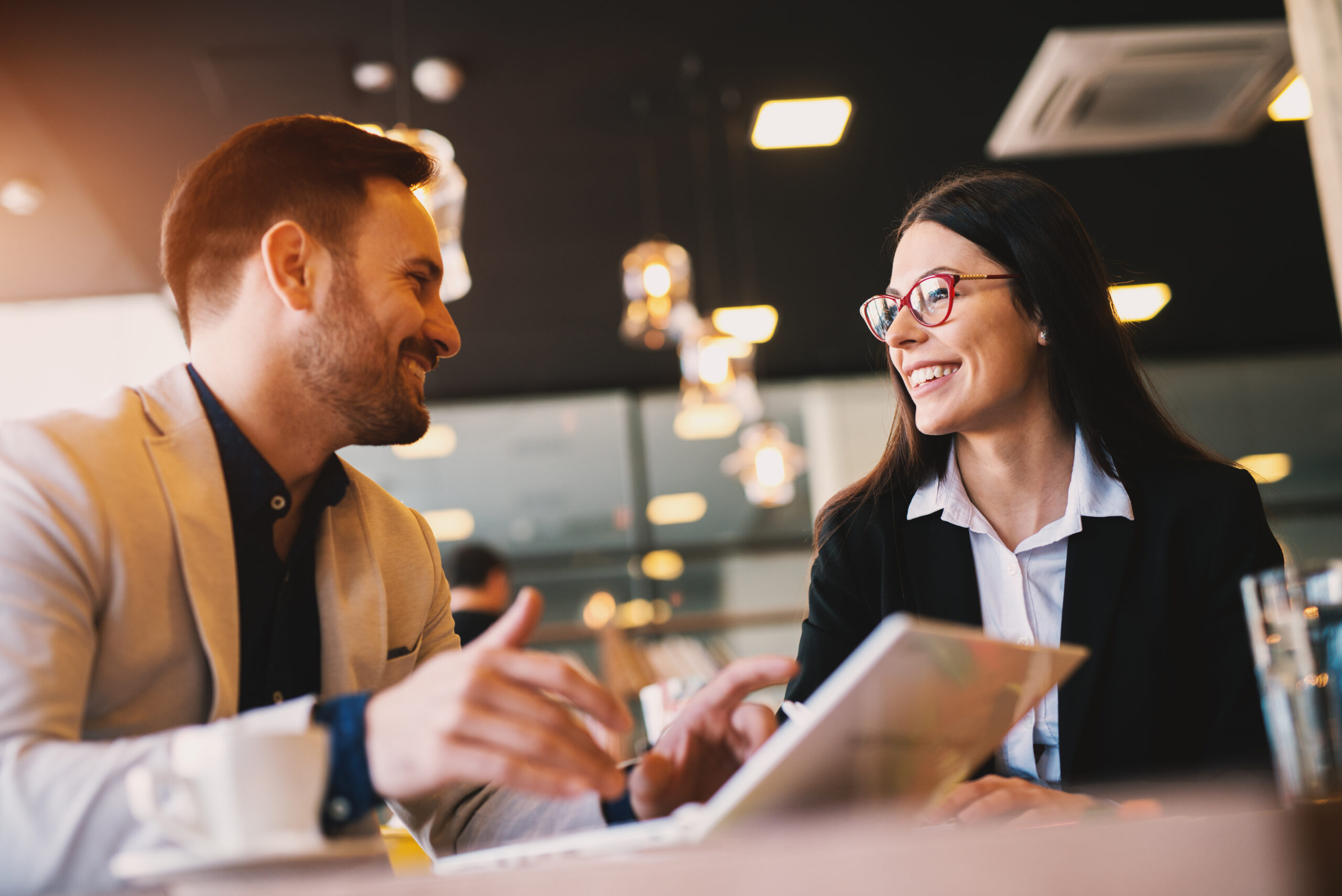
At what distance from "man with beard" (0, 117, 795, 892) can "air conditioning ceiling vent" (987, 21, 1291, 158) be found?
8.10 feet

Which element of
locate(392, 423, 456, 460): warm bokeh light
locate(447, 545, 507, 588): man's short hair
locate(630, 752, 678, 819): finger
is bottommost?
locate(630, 752, 678, 819): finger

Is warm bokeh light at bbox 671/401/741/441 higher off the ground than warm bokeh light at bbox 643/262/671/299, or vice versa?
warm bokeh light at bbox 643/262/671/299

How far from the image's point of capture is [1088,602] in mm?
1505

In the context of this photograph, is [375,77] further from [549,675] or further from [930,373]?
[549,675]

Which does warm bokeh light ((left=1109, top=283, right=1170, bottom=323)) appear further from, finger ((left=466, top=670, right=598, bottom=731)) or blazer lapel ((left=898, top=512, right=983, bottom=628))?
finger ((left=466, top=670, right=598, bottom=731))

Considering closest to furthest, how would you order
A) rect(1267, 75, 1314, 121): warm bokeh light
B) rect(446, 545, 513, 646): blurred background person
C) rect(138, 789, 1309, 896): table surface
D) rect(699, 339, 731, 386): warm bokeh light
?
rect(138, 789, 1309, 896): table surface
rect(1267, 75, 1314, 121): warm bokeh light
rect(699, 339, 731, 386): warm bokeh light
rect(446, 545, 513, 646): blurred background person

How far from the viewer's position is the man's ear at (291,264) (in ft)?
4.31

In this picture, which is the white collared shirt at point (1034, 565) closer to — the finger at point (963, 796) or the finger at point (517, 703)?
the finger at point (963, 796)

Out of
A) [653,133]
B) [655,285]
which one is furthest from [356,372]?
[653,133]

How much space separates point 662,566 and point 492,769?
6612 mm

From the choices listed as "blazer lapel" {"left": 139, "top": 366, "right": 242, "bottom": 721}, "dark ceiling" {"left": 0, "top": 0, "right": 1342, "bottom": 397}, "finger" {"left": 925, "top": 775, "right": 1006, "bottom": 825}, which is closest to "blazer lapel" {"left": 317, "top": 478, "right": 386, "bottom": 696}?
"blazer lapel" {"left": 139, "top": 366, "right": 242, "bottom": 721}

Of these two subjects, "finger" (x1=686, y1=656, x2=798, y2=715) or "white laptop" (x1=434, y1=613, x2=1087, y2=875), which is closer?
"white laptop" (x1=434, y1=613, x2=1087, y2=875)

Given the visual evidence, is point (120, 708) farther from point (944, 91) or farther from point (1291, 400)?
point (1291, 400)

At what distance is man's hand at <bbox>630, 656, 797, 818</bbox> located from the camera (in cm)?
97
